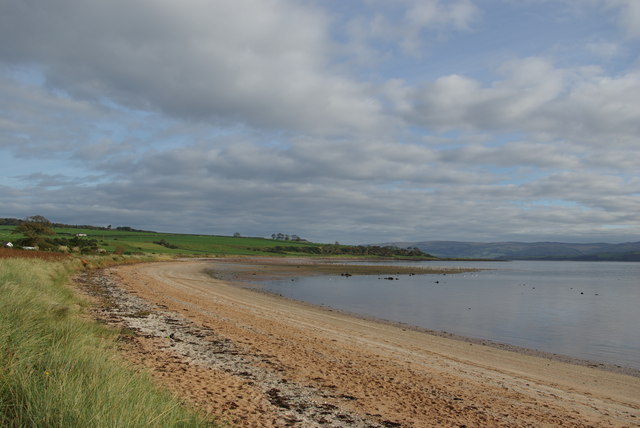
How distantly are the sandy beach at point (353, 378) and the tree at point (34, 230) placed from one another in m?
53.4

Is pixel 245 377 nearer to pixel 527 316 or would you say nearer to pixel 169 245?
pixel 527 316

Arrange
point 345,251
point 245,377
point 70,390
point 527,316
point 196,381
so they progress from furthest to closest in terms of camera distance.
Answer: point 345,251 → point 527,316 → point 245,377 → point 196,381 → point 70,390

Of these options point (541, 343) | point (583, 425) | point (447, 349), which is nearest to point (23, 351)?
point (583, 425)

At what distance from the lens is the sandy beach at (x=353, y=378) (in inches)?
275

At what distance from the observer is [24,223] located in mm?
67125

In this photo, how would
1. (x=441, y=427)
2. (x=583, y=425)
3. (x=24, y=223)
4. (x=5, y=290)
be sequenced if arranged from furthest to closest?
1. (x=24, y=223)
2. (x=5, y=290)
3. (x=583, y=425)
4. (x=441, y=427)

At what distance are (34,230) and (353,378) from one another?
238ft

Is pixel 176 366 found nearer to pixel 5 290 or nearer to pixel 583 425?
pixel 5 290

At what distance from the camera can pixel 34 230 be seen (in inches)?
2608

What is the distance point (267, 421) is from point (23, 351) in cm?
363

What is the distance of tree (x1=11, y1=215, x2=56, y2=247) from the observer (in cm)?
5939

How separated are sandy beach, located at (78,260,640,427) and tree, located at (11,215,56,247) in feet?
175

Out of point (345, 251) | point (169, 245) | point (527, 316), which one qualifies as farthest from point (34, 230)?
point (345, 251)

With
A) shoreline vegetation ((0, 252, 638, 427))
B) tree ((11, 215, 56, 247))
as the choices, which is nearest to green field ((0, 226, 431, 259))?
tree ((11, 215, 56, 247))
